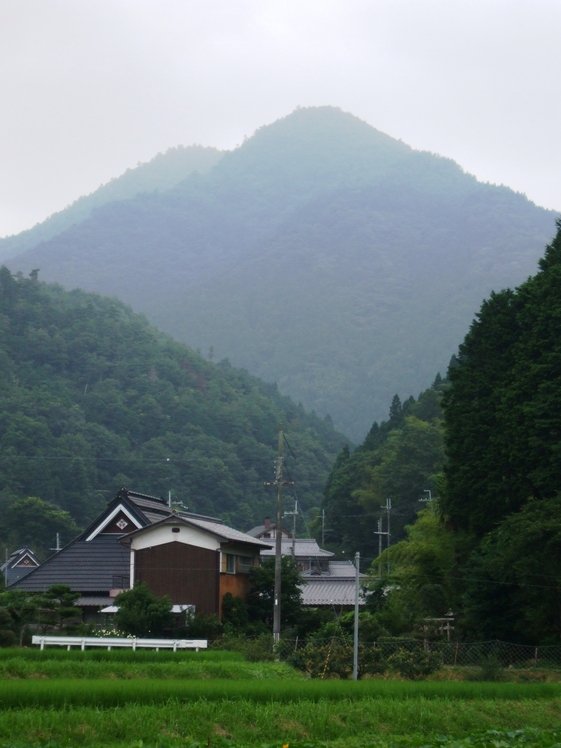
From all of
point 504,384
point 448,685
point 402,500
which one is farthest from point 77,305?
point 448,685

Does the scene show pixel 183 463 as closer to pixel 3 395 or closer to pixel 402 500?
pixel 3 395

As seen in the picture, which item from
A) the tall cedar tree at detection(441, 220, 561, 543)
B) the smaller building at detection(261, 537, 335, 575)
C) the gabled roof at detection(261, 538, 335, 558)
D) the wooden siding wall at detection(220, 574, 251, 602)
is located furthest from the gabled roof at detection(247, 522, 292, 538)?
the tall cedar tree at detection(441, 220, 561, 543)

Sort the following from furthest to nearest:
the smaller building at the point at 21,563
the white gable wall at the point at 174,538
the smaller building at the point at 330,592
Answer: the smaller building at the point at 21,563, the smaller building at the point at 330,592, the white gable wall at the point at 174,538

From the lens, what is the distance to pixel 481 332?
32344mm

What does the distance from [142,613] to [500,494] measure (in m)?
12.1

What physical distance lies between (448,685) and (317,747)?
663 cm

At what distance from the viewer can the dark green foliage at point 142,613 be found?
29469 millimetres

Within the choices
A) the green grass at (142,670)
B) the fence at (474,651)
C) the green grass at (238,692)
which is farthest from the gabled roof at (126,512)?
the green grass at (238,692)

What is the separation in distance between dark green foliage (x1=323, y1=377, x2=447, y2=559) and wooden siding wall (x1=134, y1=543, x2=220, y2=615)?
3274 centimetres

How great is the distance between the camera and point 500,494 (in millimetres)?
29453

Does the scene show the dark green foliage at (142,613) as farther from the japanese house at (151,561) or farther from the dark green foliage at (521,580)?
the dark green foliage at (521,580)

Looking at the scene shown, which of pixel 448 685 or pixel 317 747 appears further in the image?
pixel 448 685

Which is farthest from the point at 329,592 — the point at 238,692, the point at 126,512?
the point at 238,692

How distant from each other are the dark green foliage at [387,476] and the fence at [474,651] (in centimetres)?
3860
